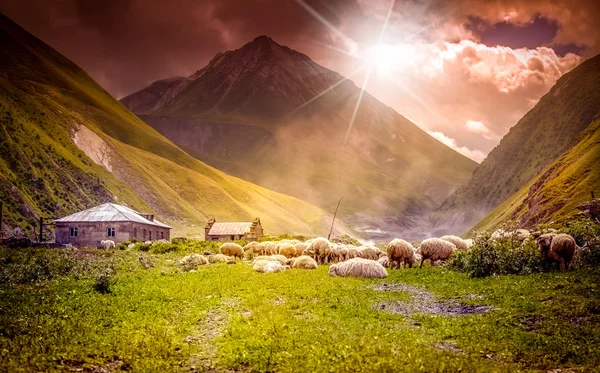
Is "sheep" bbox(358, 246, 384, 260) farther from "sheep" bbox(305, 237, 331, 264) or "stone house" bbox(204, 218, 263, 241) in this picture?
"stone house" bbox(204, 218, 263, 241)

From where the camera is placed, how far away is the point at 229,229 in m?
114

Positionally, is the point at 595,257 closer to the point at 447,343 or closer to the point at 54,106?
the point at 447,343

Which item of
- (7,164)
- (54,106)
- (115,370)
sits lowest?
(115,370)

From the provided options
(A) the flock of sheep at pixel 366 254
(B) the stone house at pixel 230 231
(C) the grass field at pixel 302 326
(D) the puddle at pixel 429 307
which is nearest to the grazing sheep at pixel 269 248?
(A) the flock of sheep at pixel 366 254

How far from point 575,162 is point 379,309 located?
4685 inches

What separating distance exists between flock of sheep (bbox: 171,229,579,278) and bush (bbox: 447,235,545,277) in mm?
905

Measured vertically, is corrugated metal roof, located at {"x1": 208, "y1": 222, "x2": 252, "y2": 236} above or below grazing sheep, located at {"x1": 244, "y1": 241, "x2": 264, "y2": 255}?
above

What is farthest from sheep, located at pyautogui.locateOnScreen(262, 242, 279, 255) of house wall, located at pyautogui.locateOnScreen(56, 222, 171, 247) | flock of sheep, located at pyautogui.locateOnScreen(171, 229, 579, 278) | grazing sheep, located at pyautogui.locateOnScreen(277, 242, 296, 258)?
house wall, located at pyautogui.locateOnScreen(56, 222, 171, 247)

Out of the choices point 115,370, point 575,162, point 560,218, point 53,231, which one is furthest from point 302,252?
point 575,162

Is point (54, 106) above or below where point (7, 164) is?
above

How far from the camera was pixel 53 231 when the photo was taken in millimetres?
95875

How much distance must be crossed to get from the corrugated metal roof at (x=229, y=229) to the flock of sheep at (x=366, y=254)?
162 ft

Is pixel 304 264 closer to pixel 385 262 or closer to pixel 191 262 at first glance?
pixel 385 262

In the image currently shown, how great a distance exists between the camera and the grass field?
13.5 m
